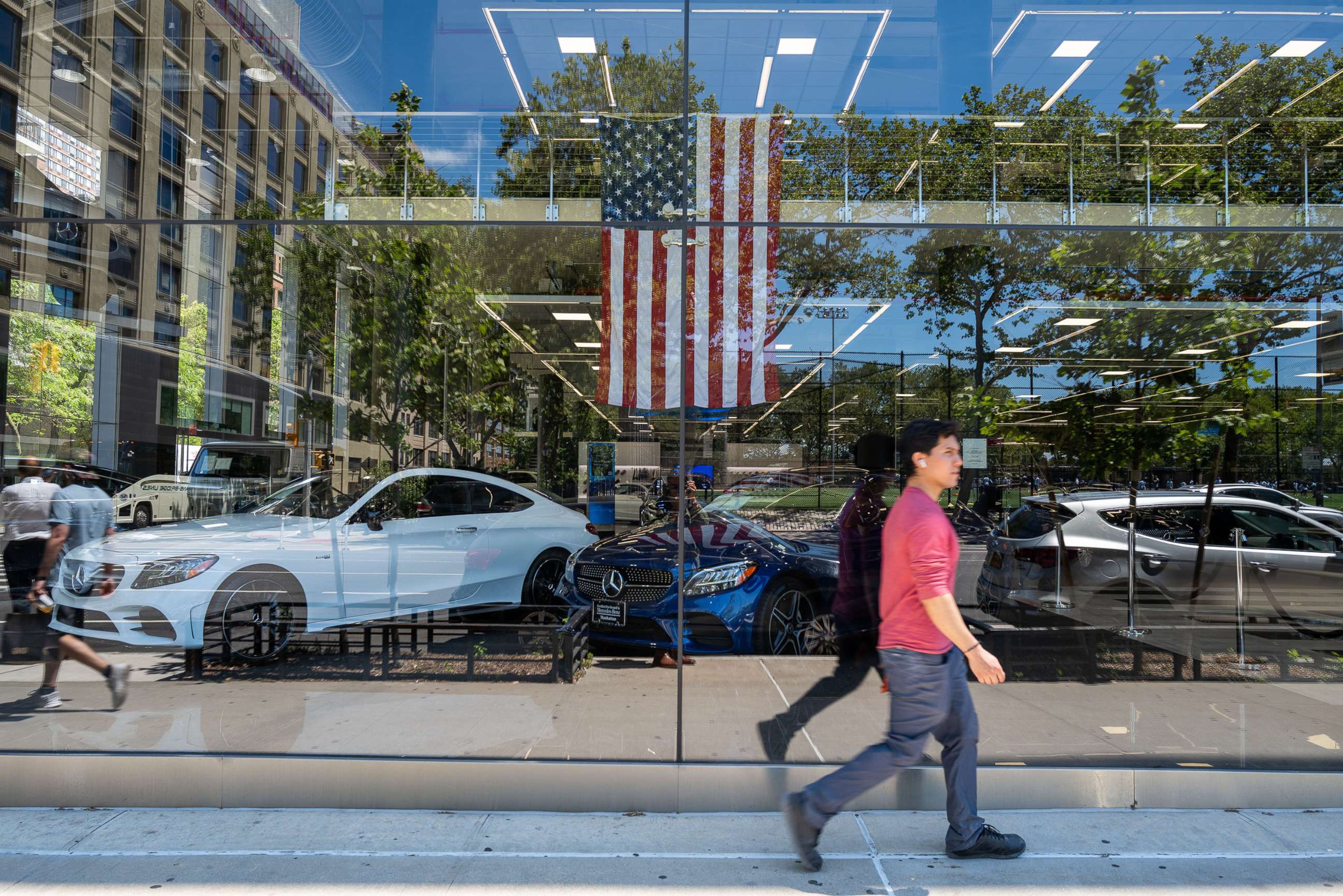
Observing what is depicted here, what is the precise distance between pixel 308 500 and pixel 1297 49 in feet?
25.2

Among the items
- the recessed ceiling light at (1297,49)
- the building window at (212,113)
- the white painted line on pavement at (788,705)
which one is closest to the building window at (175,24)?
the building window at (212,113)

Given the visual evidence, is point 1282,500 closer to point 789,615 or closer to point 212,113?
point 789,615

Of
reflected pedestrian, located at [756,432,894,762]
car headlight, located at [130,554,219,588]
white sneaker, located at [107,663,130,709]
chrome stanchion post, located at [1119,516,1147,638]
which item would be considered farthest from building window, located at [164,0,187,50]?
chrome stanchion post, located at [1119,516,1147,638]

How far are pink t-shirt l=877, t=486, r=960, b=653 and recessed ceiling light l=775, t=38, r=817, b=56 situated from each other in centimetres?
334

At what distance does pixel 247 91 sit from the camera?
5.88 metres

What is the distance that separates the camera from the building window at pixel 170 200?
5.20 meters

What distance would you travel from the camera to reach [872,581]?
5227mm

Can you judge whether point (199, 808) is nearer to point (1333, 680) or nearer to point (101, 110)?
point (101, 110)

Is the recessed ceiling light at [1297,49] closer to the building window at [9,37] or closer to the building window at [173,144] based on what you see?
the building window at [173,144]

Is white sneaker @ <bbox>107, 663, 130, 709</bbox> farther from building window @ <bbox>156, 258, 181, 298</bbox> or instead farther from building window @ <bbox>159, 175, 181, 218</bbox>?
building window @ <bbox>159, 175, 181, 218</bbox>

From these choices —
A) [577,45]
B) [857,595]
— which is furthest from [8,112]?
[857,595]

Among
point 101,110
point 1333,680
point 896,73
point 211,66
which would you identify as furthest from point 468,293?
point 1333,680

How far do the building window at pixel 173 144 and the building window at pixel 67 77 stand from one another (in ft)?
1.76

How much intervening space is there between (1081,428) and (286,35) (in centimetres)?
660
